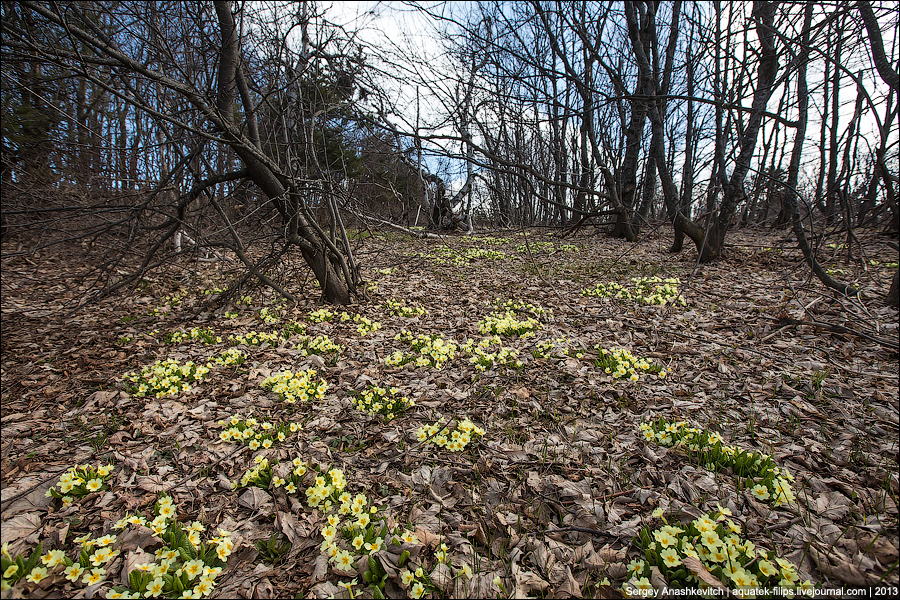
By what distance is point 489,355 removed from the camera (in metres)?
4.40

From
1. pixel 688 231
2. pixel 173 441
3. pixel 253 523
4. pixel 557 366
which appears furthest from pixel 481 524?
pixel 688 231

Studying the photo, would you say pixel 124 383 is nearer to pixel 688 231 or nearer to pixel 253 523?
pixel 253 523

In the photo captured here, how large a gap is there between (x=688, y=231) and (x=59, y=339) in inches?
447

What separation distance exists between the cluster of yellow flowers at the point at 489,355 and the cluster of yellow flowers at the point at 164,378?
2.86m

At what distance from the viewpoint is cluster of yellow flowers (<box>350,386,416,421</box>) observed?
348 cm

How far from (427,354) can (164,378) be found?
107 inches

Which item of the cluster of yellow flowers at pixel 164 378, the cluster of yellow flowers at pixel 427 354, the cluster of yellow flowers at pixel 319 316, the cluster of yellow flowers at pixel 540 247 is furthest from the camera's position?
the cluster of yellow flowers at pixel 540 247

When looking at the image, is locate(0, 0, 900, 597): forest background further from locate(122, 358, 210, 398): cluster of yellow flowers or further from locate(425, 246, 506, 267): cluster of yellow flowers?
locate(425, 246, 506, 267): cluster of yellow flowers

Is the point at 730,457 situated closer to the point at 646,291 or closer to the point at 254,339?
the point at 646,291

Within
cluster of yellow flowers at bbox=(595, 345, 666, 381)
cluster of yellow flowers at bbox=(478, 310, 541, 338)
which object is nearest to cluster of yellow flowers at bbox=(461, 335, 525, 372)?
cluster of yellow flowers at bbox=(478, 310, 541, 338)

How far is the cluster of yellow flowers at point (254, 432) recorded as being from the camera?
10.0 feet

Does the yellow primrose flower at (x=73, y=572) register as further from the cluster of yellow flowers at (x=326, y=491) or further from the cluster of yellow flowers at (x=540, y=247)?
the cluster of yellow flowers at (x=540, y=247)

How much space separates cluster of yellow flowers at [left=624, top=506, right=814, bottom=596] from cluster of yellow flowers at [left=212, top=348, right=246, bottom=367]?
13.9 ft

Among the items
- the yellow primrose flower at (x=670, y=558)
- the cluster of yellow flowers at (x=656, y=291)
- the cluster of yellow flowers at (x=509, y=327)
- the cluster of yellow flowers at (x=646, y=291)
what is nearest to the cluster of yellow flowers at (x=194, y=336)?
the cluster of yellow flowers at (x=509, y=327)
